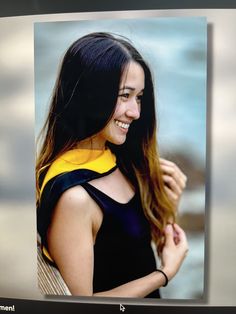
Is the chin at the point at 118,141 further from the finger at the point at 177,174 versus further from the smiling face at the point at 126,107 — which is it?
the finger at the point at 177,174

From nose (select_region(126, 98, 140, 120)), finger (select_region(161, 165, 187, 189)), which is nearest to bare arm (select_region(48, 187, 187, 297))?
finger (select_region(161, 165, 187, 189))

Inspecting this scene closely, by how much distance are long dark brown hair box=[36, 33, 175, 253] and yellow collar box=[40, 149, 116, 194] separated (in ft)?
0.09

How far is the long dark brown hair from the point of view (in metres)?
1.99

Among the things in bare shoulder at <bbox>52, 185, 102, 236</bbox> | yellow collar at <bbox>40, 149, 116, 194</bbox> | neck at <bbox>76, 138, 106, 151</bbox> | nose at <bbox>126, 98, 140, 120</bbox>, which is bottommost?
bare shoulder at <bbox>52, 185, 102, 236</bbox>

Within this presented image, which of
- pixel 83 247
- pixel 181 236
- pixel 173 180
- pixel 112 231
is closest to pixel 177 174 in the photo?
pixel 173 180

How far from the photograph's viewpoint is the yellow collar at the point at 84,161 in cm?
201

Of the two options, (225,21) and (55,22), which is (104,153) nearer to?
(55,22)

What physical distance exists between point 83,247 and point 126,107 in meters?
0.63

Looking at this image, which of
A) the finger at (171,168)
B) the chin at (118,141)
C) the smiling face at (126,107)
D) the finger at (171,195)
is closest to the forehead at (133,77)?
the smiling face at (126,107)

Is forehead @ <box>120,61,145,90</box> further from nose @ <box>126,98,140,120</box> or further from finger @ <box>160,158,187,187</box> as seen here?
finger @ <box>160,158,187,187</box>

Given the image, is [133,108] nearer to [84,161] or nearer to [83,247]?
[84,161]

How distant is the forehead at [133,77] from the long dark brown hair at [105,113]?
17 mm

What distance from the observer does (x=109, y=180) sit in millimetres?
2021

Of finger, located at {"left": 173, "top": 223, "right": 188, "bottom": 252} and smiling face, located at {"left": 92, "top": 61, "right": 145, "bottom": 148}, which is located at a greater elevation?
smiling face, located at {"left": 92, "top": 61, "right": 145, "bottom": 148}
